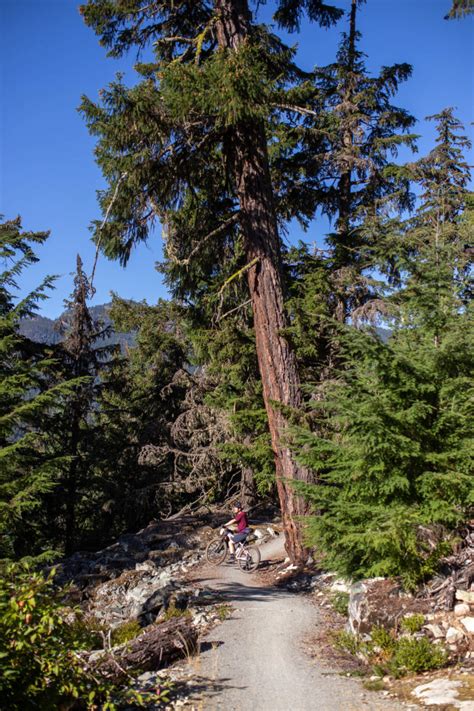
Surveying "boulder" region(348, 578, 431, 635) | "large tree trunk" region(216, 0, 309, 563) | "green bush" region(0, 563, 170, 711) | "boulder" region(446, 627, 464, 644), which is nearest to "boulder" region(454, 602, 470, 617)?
"boulder" region(446, 627, 464, 644)

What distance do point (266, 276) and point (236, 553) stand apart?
672 cm

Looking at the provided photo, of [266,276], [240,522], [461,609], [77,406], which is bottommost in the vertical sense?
[461,609]

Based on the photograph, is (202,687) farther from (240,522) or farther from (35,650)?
(240,522)

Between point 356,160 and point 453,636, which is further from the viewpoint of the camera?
point 356,160

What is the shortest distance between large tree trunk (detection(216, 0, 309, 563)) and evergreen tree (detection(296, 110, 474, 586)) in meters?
2.89

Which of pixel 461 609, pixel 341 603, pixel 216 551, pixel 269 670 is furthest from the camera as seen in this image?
pixel 216 551

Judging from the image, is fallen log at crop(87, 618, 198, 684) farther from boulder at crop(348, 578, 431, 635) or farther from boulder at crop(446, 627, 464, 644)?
boulder at crop(446, 627, 464, 644)

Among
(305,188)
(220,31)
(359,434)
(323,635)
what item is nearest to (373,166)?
(305,188)

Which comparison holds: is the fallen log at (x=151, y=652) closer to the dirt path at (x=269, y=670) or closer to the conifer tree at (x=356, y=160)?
the dirt path at (x=269, y=670)

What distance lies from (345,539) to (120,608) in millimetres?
5621

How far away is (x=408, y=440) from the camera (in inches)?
249

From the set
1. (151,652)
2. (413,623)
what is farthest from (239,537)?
(413,623)

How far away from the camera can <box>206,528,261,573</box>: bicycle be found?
11.9m

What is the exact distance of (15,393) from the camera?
10.4 metres
